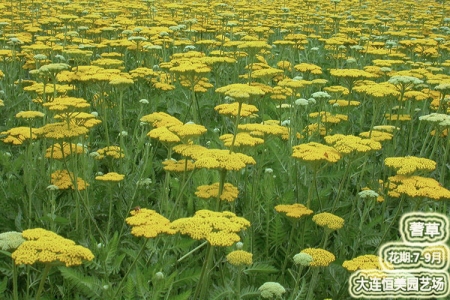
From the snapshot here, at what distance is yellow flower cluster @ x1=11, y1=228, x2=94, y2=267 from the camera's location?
2.95 meters

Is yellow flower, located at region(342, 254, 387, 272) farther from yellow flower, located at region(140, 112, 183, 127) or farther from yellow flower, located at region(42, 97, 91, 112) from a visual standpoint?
yellow flower, located at region(42, 97, 91, 112)

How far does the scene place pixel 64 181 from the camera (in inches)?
207

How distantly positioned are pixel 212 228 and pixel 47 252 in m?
0.88

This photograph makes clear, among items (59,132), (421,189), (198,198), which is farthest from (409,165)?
(59,132)

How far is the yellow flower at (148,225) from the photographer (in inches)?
137

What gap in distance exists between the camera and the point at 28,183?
5.12 m

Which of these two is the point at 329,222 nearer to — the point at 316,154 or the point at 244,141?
the point at 316,154

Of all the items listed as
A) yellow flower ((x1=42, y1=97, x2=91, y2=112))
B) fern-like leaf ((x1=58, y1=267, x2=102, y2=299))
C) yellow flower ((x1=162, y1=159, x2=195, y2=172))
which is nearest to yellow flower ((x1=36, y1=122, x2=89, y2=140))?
yellow flower ((x1=42, y1=97, x2=91, y2=112))

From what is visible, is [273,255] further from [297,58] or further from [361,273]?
[297,58]

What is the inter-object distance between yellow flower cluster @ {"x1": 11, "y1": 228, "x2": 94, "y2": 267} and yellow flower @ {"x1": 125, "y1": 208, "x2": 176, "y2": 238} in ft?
1.42

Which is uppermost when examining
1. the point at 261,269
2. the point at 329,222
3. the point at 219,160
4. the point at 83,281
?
the point at 219,160

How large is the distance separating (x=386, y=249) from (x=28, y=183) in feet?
9.37

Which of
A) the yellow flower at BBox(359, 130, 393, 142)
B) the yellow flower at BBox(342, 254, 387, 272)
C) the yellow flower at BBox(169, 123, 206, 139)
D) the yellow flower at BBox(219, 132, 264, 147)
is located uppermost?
the yellow flower at BBox(169, 123, 206, 139)

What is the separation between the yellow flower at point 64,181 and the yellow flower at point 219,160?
1290mm
